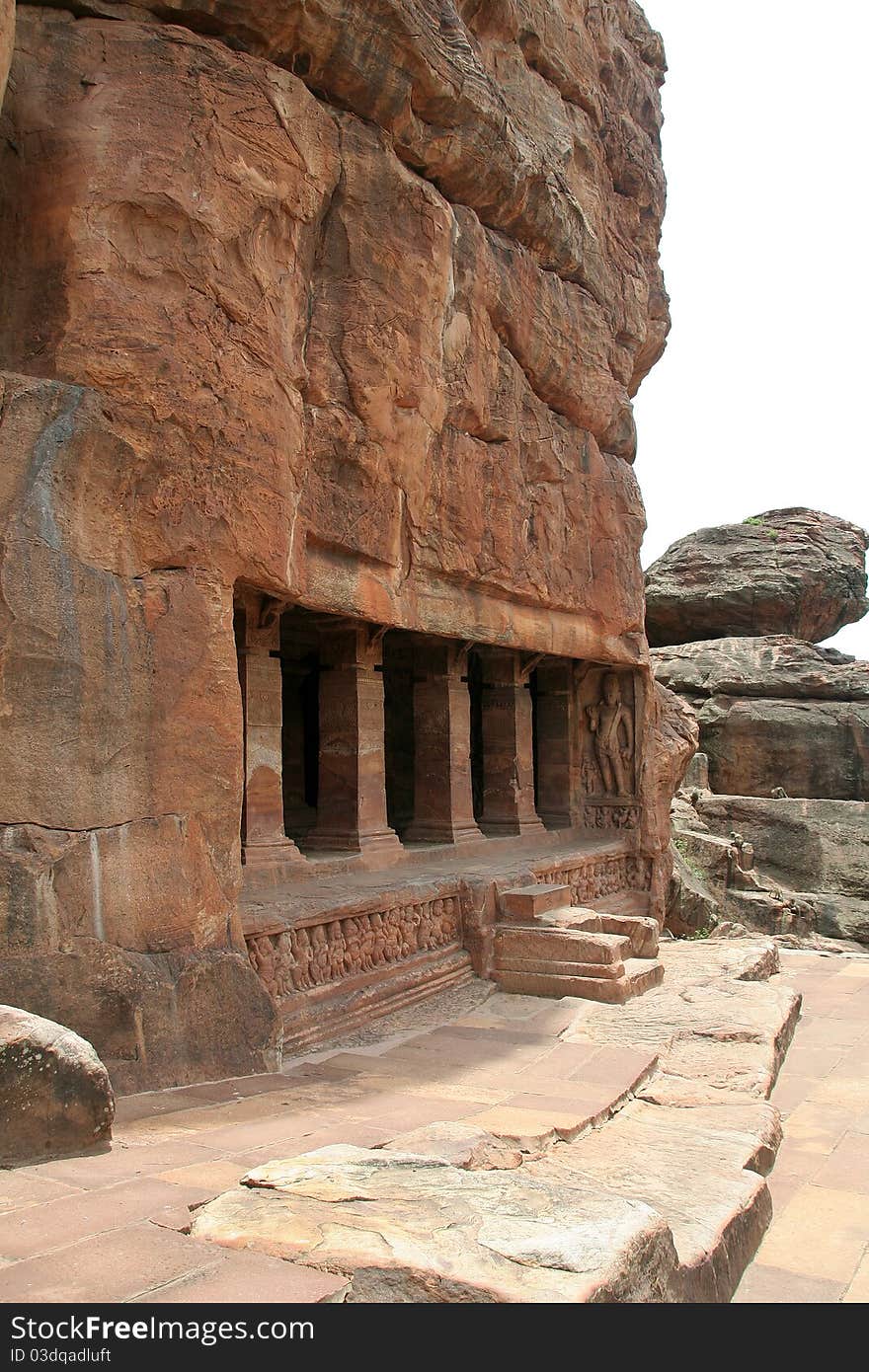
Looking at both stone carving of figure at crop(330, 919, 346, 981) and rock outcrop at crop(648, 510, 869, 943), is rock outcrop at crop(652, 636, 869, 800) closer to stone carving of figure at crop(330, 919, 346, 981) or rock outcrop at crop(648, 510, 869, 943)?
rock outcrop at crop(648, 510, 869, 943)

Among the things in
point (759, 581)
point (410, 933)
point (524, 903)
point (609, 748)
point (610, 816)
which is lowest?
point (410, 933)

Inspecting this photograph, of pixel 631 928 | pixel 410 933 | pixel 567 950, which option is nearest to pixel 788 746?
pixel 631 928

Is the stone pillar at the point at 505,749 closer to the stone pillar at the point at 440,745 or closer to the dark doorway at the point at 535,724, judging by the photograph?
the stone pillar at the point at 440,745

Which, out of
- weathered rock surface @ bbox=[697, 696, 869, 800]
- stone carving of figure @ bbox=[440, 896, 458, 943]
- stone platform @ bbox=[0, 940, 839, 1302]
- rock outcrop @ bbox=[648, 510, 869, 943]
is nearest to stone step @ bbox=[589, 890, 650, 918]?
rock outcrop @ bbox=[648, 510, 869, 943]

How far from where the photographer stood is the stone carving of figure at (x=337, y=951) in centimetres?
781

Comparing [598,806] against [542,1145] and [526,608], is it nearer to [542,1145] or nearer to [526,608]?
[526,608]

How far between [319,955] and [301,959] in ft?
0.61

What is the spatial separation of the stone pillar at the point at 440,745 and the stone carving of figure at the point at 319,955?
14.2 feet

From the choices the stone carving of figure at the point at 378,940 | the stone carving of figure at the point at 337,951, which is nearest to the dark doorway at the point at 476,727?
the stone carving of figure at the point at 378,940

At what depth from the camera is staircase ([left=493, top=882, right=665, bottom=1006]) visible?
28.8 feet

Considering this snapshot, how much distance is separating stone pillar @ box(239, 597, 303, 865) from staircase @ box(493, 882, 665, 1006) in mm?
2099

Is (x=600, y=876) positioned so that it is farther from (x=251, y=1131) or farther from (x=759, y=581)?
(x=759, y=581)

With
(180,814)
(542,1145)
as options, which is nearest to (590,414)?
(180,814)

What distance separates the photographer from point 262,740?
9375 mm
